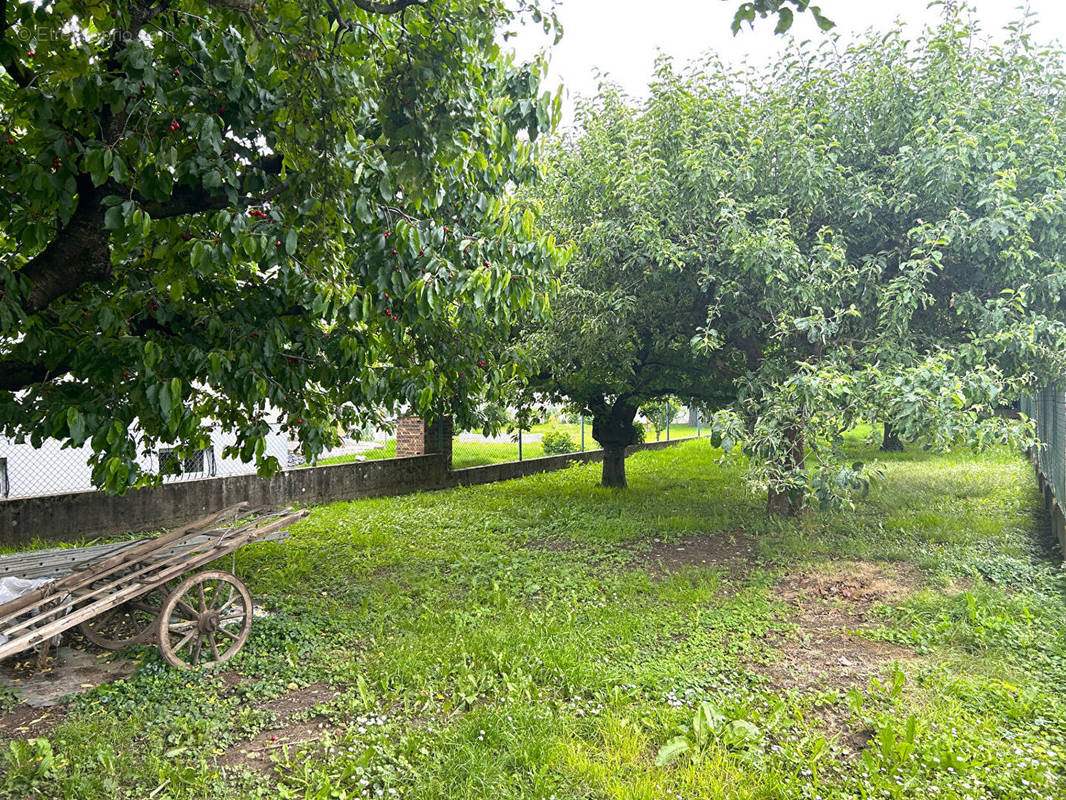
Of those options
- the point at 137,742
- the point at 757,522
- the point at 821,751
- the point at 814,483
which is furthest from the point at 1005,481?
the point at 137,742

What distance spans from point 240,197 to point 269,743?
3147 mm

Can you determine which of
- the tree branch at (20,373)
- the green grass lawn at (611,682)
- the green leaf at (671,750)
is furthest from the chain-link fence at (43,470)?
the green leaf at (671,750)

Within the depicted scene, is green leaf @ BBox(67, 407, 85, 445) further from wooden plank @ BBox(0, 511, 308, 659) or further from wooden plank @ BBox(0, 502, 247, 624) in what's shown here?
wooden plank @ BBox(0, 502, 247, 624)

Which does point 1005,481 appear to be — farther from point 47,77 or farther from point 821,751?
point 47,77

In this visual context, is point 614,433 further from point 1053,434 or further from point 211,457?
point 211,457

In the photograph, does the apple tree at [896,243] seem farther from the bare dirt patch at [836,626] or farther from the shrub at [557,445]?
the shrub at [557,445]

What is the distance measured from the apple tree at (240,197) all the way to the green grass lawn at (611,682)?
1.48 meters

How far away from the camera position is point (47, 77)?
11.2 ft

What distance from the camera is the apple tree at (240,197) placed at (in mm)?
3473

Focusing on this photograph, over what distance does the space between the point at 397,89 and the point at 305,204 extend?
3.00 ft

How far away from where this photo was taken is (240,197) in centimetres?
418

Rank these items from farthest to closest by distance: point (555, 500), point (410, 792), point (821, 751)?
point (555, 500) < point (821, 751) < point (410, 792)

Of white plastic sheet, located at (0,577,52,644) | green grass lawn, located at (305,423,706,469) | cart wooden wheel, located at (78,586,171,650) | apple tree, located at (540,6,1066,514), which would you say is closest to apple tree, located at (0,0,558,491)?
cart wooden wheel, located at (78,586,171,650)

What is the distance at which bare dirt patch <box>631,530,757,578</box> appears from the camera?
25.2ft
